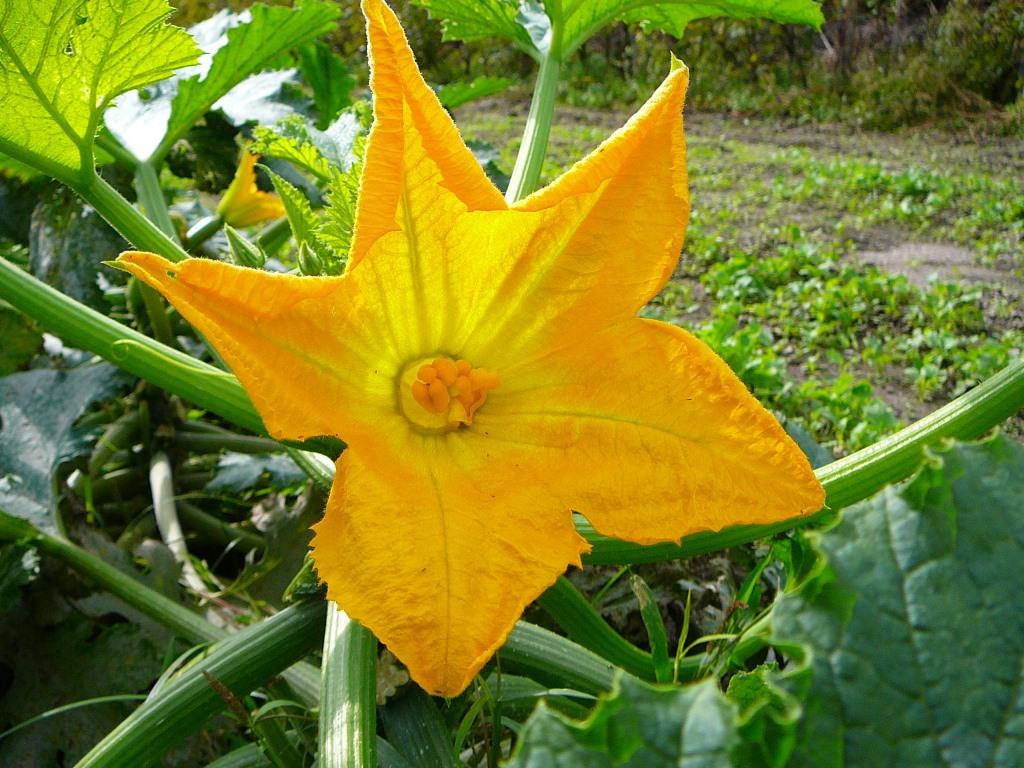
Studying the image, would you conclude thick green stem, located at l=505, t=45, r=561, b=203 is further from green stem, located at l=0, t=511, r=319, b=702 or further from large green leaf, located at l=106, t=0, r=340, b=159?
green stem, located at l=0, t=511, r=319, b=702

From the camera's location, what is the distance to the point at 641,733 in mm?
628


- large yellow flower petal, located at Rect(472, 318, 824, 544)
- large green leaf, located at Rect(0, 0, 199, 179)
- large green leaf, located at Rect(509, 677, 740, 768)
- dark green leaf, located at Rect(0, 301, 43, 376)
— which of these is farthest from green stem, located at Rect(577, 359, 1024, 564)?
dark green leaf, located at Rect(0, 301, 43, 376)

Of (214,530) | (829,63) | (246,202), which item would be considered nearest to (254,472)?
(214,530)

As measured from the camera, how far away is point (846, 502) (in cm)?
125

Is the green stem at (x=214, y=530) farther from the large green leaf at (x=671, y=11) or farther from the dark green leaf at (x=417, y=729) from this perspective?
the large green leaf at (x=671, y=11)

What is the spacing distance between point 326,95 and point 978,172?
409cm

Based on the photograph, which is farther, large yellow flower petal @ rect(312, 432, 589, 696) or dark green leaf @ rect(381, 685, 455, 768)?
dark green leaf @ rect(381, 685, 455, 768)

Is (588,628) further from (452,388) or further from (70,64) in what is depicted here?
(70,64)

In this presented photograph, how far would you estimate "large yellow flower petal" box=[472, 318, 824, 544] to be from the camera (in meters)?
0.99

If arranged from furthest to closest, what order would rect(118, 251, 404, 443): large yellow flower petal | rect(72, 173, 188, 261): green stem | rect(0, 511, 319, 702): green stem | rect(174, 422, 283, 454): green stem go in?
rect(174, 422, 283, 454): green stem, rect(0, 511, 319, 702): green stem, rect(72, 173, 188, 261): green stem, rect(118, 251, 404, 443): large yellow flower petal

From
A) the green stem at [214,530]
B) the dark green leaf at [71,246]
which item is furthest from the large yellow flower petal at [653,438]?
the dark green leaf at [71,246]

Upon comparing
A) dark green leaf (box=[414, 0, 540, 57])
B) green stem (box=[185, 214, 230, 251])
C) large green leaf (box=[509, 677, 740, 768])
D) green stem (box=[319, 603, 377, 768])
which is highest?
dark green leaf (box=[414, 0, 540, 57])

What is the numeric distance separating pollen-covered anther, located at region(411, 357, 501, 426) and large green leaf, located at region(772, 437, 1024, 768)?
0.46 metres

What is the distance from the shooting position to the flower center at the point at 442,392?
108 cm
